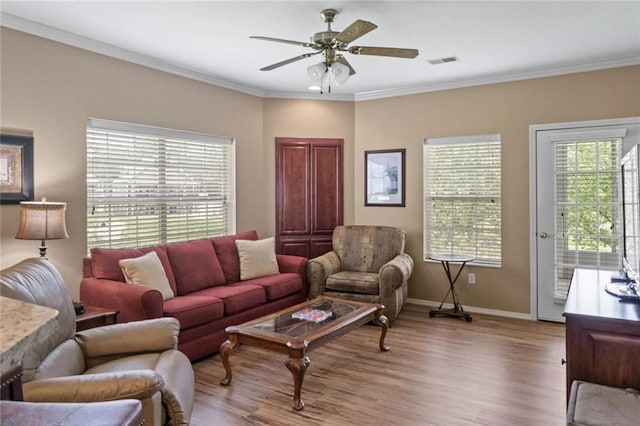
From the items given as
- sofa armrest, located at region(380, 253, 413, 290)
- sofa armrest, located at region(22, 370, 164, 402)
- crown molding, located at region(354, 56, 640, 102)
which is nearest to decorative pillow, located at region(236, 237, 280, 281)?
sofa armrest, located at region(380, 253, 413, 290)

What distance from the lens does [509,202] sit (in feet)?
16.0

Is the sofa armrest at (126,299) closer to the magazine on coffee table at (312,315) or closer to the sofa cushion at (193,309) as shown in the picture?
the sofa cushion at (193,309)

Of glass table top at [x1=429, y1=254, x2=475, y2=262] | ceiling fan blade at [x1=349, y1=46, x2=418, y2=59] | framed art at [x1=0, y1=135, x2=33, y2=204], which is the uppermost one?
ceiling fan blade at [x1=349, y1=46, x2=418, y2=59]

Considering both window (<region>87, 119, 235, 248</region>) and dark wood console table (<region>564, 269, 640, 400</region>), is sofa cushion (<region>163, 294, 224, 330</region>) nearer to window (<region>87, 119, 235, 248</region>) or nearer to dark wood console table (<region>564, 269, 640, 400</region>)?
window (<region>87, 119, 235, 248</region>)

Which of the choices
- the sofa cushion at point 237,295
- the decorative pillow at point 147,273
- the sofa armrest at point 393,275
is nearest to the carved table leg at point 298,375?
the sofa cushion at point 237,295

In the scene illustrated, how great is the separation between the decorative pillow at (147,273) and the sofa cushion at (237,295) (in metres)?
0.36

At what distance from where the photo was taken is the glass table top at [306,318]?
313cm

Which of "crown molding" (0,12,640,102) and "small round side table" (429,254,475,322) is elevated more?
"crown molding" (0,12,640,102)

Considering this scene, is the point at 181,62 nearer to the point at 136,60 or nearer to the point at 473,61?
the point at 136,60

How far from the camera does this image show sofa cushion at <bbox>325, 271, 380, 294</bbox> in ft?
15.0

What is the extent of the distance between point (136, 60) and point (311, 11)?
1.95m

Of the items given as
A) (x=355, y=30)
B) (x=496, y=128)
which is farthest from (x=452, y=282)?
(x=355, y=30)

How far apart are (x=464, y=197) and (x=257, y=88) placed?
9.32ft

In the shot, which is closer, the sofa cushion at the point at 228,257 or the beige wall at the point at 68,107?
the beige wall at the point at 68,107
